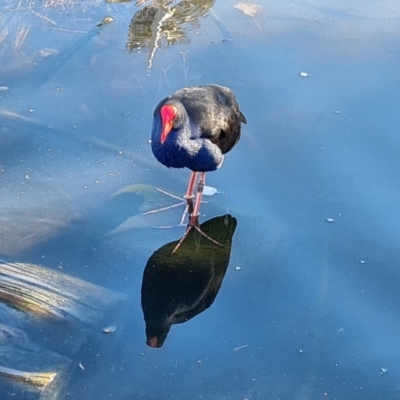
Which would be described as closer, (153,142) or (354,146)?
(153,142)

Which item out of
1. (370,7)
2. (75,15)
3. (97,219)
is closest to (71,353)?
(97,219)

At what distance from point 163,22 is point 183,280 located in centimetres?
284

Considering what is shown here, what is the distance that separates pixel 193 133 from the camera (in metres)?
4.00

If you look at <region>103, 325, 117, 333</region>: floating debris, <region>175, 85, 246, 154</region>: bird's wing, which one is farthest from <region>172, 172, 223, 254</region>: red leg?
<region>103, 325, 117, 333</region>: floating debris

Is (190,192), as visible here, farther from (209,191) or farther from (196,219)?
(196,219)

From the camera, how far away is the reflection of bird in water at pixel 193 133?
3906mm

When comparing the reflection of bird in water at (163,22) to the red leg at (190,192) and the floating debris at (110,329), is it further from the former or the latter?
the floating debris at (110,329)

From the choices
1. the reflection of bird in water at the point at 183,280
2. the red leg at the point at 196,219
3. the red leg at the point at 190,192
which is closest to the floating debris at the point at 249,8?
the red leg at the point at 190,192

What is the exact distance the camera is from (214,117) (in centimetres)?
409

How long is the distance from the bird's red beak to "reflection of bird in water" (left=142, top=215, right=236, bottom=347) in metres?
0.58

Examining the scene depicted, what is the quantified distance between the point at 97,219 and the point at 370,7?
3518 millimetres

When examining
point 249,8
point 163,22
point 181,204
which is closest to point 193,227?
point 181,204

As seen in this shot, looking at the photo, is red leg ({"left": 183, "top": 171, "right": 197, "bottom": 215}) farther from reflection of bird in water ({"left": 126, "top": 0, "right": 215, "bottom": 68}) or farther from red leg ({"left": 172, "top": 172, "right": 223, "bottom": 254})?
reflection of bird in water ({"left": 126, "top": 0, "right": 215, "bottom": 68})

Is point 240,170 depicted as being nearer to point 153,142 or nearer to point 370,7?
point 153,142
